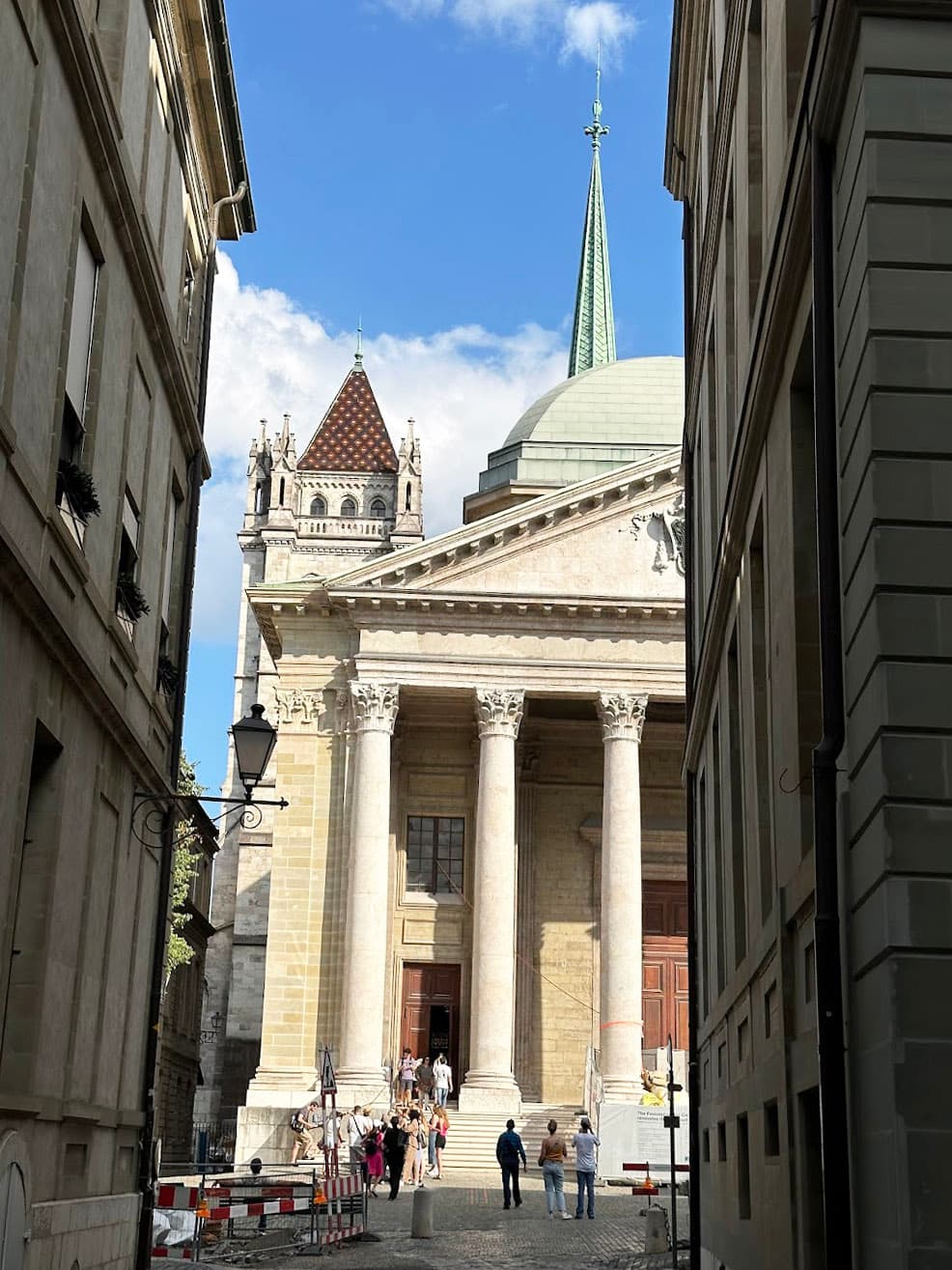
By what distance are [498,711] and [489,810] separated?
259cm

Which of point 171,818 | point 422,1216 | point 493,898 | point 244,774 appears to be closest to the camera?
point 244,774

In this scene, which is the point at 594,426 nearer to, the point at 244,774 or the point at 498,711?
the point at 498,711

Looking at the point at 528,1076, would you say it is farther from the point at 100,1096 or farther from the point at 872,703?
the point at 872,703

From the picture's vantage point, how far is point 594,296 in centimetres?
11081

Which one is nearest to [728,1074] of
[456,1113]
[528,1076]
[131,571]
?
[131,571]

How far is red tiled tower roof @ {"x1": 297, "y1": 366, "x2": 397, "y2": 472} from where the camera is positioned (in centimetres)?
10250

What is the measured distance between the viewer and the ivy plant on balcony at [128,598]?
1484 cm

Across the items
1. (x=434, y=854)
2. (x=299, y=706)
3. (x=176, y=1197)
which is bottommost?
(x=176, y=1197)

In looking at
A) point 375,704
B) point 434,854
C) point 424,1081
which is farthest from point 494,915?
point 375,704

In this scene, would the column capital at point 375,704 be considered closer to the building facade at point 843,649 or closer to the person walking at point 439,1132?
the person walking at point 439,1132

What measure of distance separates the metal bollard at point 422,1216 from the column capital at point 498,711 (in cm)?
2127

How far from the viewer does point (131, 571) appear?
15664mm

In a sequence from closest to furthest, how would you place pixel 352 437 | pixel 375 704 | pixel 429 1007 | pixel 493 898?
pixel 493 898 → pixel 375 704 → pixel 429 1007 → pixel 352 437

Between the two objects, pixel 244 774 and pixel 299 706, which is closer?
pixel 244 774
